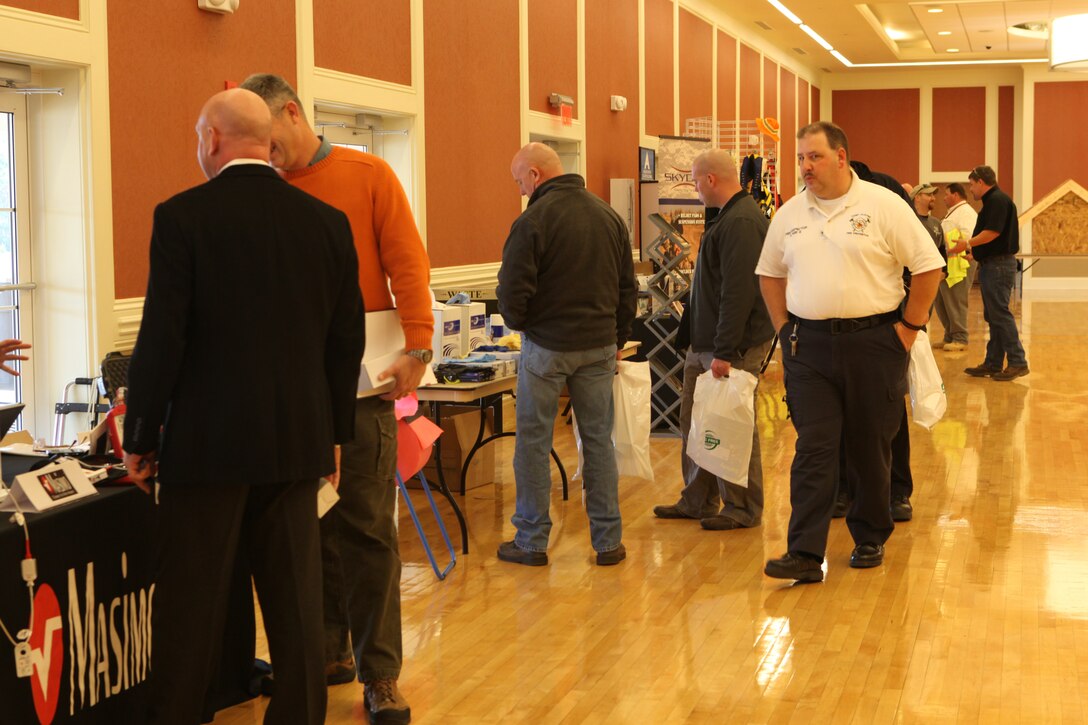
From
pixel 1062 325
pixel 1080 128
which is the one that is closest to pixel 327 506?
pixel 1062 325

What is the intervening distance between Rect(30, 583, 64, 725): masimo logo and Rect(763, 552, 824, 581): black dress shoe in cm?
250

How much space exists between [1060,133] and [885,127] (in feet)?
9.78

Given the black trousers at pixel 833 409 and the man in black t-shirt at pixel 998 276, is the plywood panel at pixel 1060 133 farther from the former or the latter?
the black trousers at pixel 833 409

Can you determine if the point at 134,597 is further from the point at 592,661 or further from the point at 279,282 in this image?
the point at 592,661

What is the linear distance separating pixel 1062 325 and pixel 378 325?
1279 centimetres

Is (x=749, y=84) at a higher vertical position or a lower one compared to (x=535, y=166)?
higher

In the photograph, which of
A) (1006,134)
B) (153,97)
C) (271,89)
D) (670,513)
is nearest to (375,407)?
(271,89)

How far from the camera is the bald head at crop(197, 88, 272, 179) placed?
2.50m

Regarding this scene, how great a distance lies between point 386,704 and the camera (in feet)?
10.2

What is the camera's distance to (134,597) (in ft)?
9.50

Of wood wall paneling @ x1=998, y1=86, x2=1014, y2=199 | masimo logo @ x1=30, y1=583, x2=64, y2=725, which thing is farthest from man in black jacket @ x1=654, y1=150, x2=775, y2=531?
wood wall paneling @ x1=998, y1=86, x2=1014, y2=199

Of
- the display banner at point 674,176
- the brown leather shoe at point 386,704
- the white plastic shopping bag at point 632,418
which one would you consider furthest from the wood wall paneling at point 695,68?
the brown leather shoe at point 386,704

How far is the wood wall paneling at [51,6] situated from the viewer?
456cm

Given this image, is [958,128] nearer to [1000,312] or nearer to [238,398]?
[1000,312]
